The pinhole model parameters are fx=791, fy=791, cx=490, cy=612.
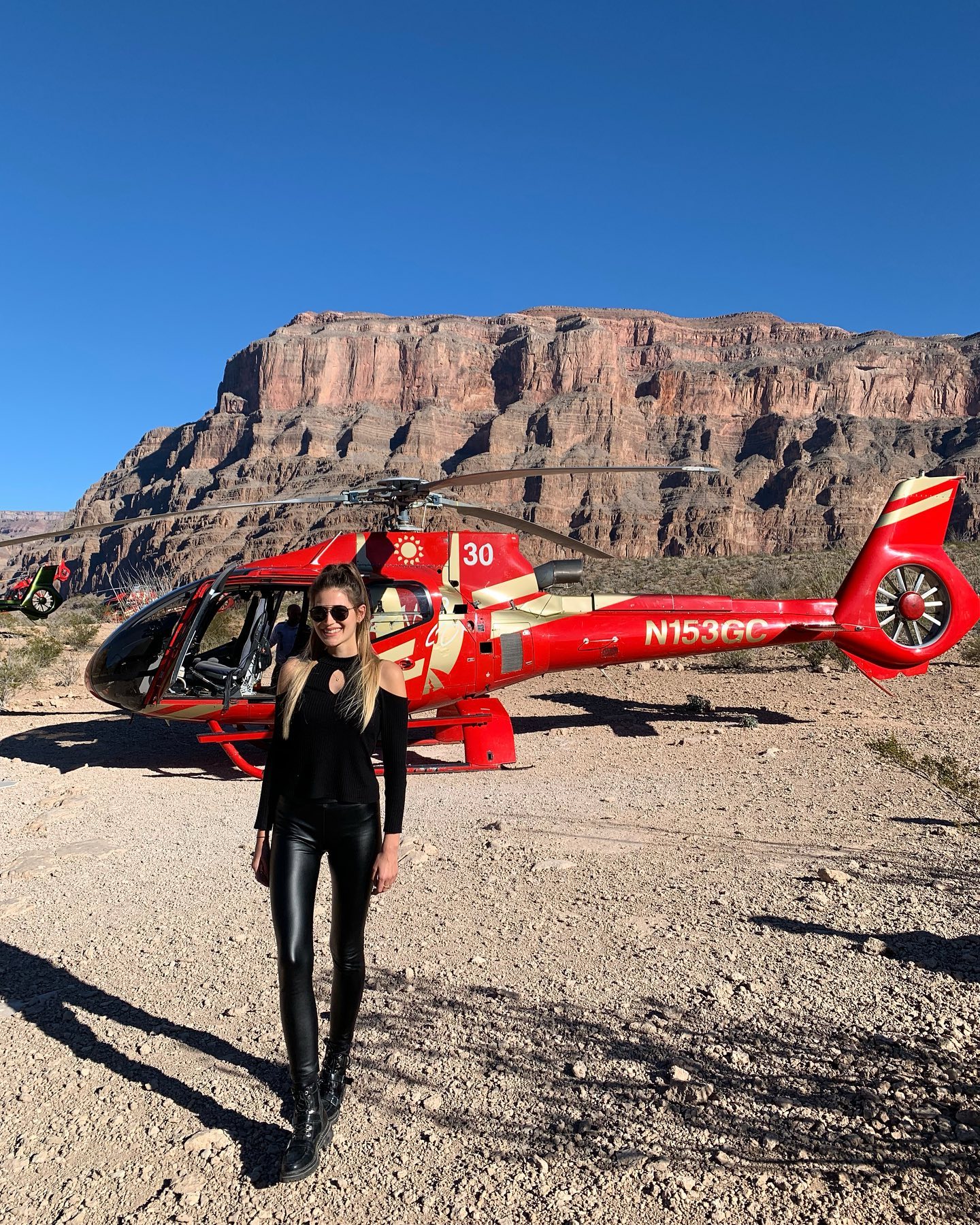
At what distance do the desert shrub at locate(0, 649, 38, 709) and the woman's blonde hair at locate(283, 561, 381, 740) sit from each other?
38.4 feet

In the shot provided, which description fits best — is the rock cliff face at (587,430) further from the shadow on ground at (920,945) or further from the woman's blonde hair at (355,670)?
the woman's blonde hair at (355,670)

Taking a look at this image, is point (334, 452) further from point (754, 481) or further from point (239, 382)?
point (754, 481)

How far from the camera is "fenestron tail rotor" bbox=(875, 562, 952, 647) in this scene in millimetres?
10625

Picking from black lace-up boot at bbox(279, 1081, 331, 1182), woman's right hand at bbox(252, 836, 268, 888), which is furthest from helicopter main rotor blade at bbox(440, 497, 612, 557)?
black lace-up boot at bbox(279, 1081, 331, 1182)

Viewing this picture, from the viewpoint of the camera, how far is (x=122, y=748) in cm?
983

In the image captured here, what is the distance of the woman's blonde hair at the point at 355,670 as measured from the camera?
2932 mm

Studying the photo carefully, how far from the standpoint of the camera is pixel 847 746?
333 inches

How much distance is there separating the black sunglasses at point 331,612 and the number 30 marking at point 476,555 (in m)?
6.39

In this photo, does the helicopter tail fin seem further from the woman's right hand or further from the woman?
the woman's right hand

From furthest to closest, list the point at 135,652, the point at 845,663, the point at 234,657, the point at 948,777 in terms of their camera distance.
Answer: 1. the point at 845,663
2. the point at 234,657
3. the point at 135,652
4. the point at 948,777

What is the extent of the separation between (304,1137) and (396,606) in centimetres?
613

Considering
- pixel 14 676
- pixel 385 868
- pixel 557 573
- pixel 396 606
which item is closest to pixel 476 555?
pixel 557 573

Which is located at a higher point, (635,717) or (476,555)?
(476,555)

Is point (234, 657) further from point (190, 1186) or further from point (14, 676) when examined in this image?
point (190, 1186)
